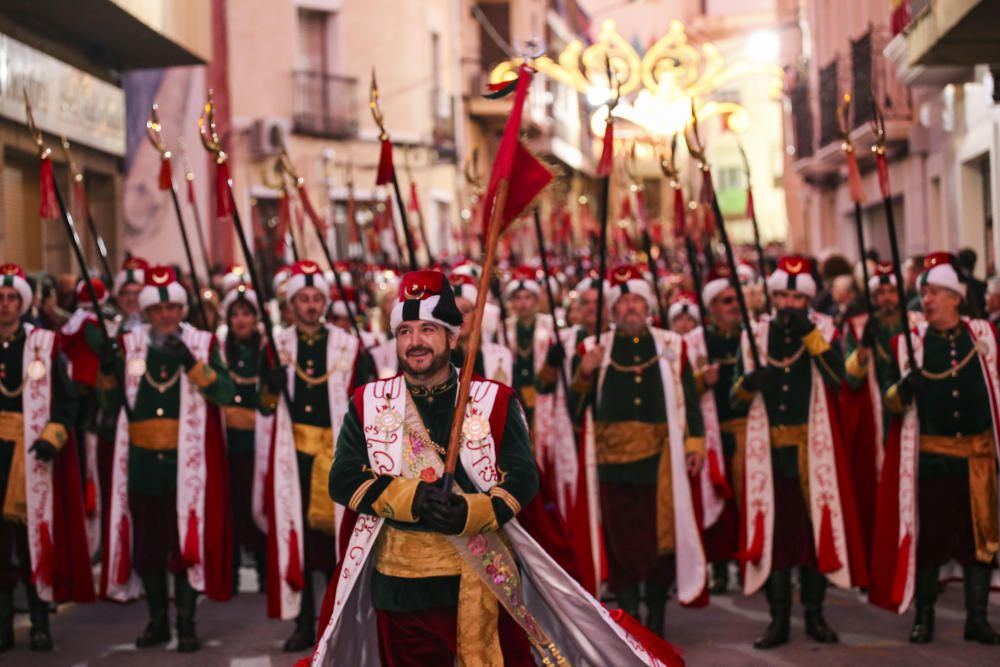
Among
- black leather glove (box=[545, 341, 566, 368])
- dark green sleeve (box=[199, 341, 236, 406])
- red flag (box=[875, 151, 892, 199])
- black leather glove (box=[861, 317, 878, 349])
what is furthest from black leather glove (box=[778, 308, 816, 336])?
dark green sleeve (box=[199, 341, 236, 406])

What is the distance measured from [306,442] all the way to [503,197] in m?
3.81

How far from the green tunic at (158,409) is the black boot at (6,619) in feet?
2.77

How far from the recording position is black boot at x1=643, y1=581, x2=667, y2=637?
8.76 meters

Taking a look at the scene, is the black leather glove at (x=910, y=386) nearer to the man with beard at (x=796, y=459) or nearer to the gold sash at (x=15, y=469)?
the man with beard at (x=796, y=459)

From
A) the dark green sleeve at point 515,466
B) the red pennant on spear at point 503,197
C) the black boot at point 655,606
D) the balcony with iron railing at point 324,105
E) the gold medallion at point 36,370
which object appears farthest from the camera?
the balcony with iron railing at point 324,105

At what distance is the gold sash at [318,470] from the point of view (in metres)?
9.01

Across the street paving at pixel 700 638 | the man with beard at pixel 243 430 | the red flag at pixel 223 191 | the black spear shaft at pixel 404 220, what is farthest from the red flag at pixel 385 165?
the street paving at pixel 700 638

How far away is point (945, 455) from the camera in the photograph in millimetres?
8648

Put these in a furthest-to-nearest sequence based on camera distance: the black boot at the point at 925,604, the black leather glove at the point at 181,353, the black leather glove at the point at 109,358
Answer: the black leather glove at the point at 109,358 < the black leather glove at the point at 181,353 < the black boot at the point at 925,604

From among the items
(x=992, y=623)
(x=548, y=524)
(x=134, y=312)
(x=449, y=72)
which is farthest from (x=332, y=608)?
(x=449, y=72)

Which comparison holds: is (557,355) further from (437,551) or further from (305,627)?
(437,551)

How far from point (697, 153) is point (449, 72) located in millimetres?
27420

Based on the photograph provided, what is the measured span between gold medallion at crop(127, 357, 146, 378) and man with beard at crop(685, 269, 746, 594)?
309cm

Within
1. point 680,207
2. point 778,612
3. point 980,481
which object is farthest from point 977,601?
point 680,207
